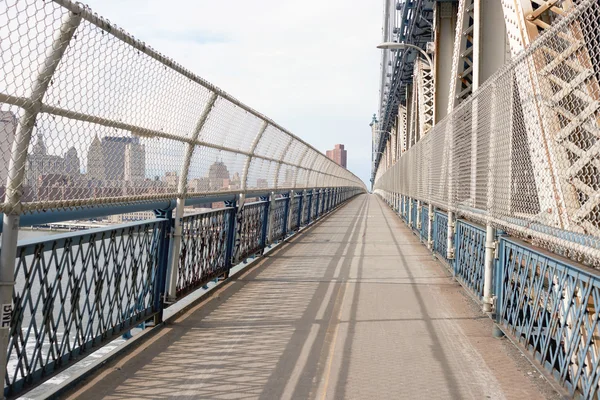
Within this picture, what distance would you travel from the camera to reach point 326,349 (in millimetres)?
4316

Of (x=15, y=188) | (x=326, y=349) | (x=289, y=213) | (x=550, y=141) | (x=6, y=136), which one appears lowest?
→ (x=326, y=349)

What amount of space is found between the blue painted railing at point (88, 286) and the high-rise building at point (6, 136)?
0.39m

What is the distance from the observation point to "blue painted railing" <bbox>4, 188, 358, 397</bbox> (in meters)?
2.91

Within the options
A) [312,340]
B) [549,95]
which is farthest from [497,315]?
[549,95]

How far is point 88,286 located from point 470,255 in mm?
4275

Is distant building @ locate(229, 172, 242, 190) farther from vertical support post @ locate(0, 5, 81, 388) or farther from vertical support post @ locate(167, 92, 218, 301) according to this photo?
vertical support post @ locate(0, 5, 81, 388)

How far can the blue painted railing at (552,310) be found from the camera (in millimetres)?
2914

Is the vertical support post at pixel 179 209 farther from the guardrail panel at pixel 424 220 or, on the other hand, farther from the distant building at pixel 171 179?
the guardrail panel at pixel 424 220

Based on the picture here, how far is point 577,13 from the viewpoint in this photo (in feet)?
9.21

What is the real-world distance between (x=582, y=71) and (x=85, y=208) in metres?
3.34

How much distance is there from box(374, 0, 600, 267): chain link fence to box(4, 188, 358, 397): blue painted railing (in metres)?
2.88

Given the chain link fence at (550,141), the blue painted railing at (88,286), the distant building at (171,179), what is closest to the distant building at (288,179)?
the blue painted railing at (88,286)

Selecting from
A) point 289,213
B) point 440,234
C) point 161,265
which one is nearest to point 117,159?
point 161,265

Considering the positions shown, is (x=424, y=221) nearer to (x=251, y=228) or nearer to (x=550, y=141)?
(x=251, y=228)
